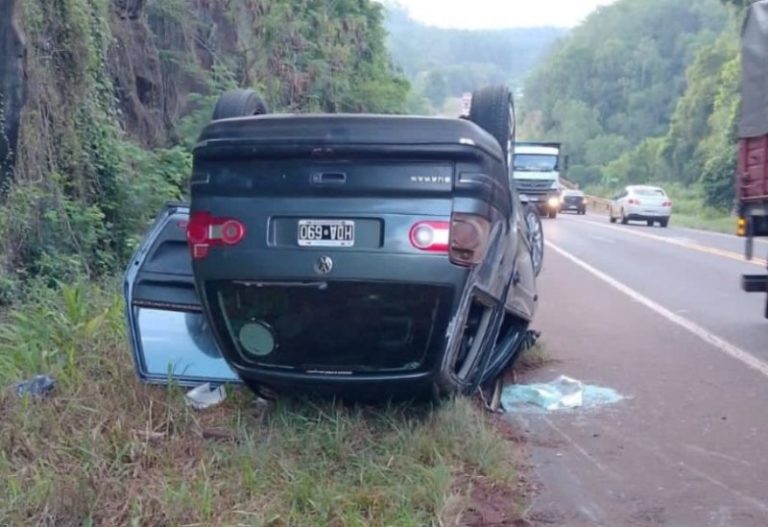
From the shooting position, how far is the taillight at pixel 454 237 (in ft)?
19.9

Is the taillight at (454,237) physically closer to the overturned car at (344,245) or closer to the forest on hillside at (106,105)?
the overturned car at (344,245)

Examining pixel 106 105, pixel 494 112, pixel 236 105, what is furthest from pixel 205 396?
pixel 106 105

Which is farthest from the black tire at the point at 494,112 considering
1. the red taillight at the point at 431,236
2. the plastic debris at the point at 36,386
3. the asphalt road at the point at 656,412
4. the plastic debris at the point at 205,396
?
the plastic debris at the point at 36,386

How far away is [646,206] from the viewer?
133ft

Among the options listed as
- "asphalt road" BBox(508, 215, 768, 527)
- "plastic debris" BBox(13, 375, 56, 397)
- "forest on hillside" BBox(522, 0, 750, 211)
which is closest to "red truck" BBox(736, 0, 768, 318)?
"asphalt road" BBox(508, 215, 768, 527)

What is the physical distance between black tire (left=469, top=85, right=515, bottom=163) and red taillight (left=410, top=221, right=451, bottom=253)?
1.67 m

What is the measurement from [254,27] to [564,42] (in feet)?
453

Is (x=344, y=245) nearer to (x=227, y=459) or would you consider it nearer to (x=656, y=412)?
(x=227, y=459)

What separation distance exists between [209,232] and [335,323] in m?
0.79

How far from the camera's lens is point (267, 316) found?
6297 millimetres

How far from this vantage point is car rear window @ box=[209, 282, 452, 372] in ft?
20.1

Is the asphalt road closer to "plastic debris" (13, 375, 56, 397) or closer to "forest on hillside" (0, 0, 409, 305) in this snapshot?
"plastic debris" (13, 375, 56, 397)

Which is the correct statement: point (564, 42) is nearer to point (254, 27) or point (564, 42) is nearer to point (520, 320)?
point (254, 27)

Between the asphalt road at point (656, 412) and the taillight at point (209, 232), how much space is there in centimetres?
200
